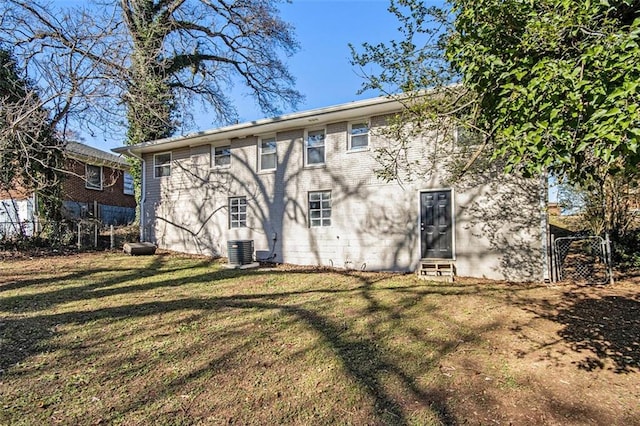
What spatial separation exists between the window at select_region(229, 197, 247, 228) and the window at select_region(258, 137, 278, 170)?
133 cm

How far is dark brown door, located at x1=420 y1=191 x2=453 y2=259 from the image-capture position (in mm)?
8344

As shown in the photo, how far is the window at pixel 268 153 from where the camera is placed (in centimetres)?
1086

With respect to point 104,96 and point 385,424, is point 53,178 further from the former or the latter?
point 385,424

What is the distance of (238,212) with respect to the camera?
451 inches

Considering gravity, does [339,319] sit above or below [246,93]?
below

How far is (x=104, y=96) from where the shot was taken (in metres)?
8.05

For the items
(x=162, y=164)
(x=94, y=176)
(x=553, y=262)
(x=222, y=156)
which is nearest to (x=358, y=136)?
(x=222, y=156)

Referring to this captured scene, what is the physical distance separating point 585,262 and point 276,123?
8.69 m

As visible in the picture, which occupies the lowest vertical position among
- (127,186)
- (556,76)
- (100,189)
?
(556,76)

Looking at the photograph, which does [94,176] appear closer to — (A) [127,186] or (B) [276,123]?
(A) [127,186]

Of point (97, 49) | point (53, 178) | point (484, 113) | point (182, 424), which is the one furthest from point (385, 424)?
point (53, 178)

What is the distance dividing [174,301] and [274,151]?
19.9 feet

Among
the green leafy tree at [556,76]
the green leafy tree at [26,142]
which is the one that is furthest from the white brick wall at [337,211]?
the green leafy tree at [556,76]

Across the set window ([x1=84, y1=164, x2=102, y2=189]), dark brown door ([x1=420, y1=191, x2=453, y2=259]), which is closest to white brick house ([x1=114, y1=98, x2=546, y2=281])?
dark brown door ([x1=420, y1=191, x2=453, y2=259])
